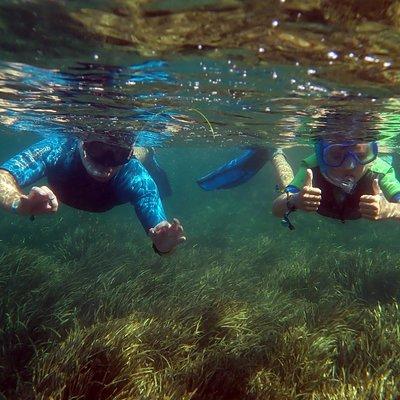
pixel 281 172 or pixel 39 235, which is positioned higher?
pixel 281 172

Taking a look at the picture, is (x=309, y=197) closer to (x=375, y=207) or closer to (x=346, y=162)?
(x=375, y=207)

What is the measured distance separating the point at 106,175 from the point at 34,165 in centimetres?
154

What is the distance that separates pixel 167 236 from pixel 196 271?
27.7 feet

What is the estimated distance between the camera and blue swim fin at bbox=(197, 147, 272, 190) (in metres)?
12.5

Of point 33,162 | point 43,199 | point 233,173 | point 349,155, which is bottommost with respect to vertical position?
point 233,173

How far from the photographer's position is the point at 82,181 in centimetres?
852

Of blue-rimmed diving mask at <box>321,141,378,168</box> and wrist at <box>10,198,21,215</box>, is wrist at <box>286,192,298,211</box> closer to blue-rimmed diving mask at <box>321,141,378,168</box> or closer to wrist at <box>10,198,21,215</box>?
blue-rimmed diving mask at <box>321,141,378,168</box>

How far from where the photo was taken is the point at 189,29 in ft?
17.3

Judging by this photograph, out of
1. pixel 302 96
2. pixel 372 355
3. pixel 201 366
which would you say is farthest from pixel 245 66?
pixel 372 355

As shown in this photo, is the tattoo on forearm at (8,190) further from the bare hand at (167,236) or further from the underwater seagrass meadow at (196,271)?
the bare hand at (167,236)

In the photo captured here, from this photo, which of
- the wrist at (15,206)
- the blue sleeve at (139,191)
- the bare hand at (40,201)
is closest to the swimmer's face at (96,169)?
the blue sleeve at (139,191)

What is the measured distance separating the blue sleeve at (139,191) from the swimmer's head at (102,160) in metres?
0.33

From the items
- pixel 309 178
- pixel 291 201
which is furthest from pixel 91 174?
pixel 309 178

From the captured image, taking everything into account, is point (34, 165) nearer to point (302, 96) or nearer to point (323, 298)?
point (302, 96)
